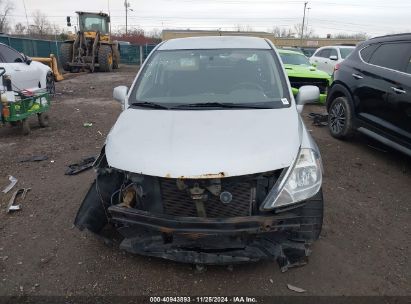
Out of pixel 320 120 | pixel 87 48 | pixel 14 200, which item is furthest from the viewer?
pixel 87 48

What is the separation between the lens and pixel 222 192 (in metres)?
2.67

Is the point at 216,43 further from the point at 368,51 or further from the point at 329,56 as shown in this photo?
the point at 329,56

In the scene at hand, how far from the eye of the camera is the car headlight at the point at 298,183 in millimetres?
2658

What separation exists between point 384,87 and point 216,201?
3905mm

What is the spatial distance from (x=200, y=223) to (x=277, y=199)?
58 cm

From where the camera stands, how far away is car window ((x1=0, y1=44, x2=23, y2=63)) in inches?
328

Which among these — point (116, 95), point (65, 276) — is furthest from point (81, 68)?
point (65, 276)

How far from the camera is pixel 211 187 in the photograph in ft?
8.64

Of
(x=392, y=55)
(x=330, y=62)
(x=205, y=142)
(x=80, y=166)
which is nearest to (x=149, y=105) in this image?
(x=205, y=142)

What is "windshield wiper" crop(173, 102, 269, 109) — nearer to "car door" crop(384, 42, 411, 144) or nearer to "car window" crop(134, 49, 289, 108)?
"car window" crop(134, 49, 289, 108)

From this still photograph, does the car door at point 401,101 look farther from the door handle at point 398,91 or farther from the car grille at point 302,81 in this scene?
the car grille at point 302,81

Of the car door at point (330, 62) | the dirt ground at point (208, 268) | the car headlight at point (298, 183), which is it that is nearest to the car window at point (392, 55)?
the dirt ground at point (208, 268)

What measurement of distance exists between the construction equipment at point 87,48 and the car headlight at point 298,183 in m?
19.5

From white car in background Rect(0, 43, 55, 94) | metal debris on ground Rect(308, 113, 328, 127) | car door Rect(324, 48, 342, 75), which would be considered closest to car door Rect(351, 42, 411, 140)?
metal debris on ground Rect(308, 113, 328, 127)
